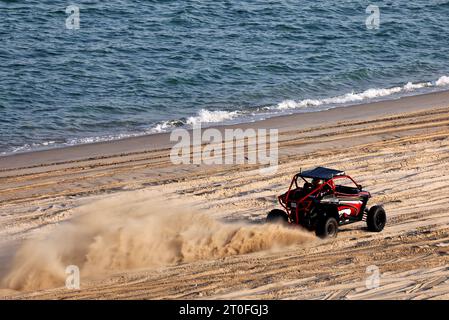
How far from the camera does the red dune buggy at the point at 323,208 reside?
559 inches

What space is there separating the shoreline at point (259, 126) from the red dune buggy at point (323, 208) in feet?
24.8

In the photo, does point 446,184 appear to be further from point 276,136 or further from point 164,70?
point 164,70

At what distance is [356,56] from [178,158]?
13346 millimetres

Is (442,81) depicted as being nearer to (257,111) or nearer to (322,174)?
(257,111)

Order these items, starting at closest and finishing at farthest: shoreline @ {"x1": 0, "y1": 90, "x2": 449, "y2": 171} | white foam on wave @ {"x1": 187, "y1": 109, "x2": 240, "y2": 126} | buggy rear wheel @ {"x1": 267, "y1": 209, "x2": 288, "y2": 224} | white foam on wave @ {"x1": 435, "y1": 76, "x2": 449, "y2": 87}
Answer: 1. buggy rear wheel @ {"x1": 267, "y1": 209, "x2": 288, "y2": 224}
2. shoreline @ {"x1": 0, "y1": 90, "x2": 449, "y2": 171}
3. white foam on wave @ {"x1": 187, "y1": 109, "x2": 240, "y2": 126}
4. white foam on wave @ {"x1": 435, "y1": 76, "x2": 449, "y2": 87}

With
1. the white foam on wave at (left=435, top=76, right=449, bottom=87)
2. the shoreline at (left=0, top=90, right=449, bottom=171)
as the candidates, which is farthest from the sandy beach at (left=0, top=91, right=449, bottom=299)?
the white foam on wave at (left=435, top=76, right=449, bottom=87)

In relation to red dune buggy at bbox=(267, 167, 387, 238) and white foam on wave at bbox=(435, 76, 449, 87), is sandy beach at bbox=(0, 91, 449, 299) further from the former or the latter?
white foam on wave at bbox=(435, 76, 449, 87)

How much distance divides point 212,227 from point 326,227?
179cm

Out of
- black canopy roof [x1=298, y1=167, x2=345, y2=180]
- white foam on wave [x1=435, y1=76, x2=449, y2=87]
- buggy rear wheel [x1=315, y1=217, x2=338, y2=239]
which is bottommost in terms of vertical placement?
white foam on wave [x1=435, y1=76, x2=449, y2=87]

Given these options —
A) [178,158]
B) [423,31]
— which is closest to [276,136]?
[178,158]

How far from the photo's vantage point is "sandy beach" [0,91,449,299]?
41.2ft

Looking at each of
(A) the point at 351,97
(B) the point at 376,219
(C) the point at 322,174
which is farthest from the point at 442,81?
(C) the point at 322,174

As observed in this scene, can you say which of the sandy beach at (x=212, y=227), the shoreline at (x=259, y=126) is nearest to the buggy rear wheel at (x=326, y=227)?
the sandy beach at (x=212, y=227)

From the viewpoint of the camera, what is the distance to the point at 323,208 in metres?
14.3
